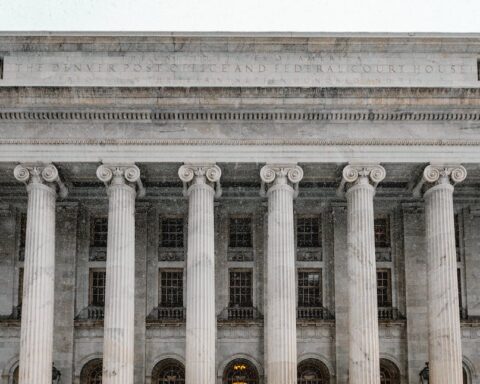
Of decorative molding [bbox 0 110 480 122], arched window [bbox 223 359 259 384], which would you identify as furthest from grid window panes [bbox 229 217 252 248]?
decorative molding [bbox 0 110 480 122]

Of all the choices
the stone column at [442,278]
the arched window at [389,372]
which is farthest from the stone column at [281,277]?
the arched window at [389,372]

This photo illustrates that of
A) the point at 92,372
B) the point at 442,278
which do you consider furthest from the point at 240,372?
the point at 442,278

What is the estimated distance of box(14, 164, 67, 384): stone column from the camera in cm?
4872

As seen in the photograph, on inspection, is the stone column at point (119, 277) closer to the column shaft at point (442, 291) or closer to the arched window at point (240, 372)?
the arched window at point (240, 372)

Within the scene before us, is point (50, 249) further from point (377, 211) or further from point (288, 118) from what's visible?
point (377, 211)

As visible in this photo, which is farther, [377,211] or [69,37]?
[377,211]

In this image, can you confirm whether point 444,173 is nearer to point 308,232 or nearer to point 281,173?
point 281,173

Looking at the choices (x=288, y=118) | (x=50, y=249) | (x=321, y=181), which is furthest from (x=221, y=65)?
(x=50, y=249)

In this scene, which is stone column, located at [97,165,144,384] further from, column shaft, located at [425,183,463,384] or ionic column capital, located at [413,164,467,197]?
column shaft, located at [425,183,463,384]

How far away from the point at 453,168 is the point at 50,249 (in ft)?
60.6

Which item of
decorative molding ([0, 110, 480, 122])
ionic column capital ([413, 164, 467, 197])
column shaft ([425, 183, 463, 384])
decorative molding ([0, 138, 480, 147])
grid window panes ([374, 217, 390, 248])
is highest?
decorative molding ([0, 110, 480, 122])

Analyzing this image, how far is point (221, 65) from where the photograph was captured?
52062 mm

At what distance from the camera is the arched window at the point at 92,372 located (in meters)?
55.0

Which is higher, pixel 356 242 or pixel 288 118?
pixel 288 118
